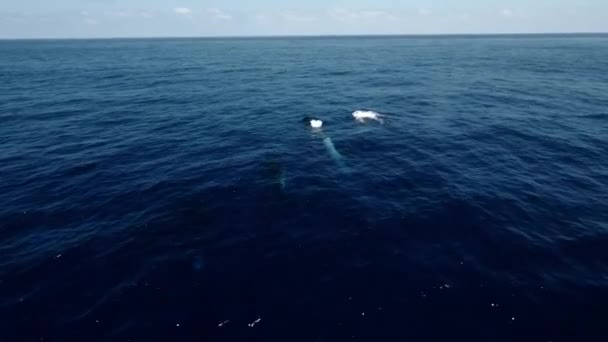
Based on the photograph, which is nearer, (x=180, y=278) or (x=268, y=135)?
(x=180, y=278)

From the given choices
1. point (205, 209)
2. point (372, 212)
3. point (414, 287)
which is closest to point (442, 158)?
point (372, 212)

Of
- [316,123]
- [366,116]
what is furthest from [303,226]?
[366,116]

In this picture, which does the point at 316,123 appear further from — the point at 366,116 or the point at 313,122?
the point at 366,116

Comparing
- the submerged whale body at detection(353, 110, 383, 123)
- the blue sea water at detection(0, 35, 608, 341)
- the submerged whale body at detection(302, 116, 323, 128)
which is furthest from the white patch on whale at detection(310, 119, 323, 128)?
the submerged whale body at detection(353, 110, 383, 123)

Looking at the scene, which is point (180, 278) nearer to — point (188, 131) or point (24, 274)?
point (24, 274)

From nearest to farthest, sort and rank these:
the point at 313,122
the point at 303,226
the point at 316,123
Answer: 1. the point at 303,226
2. the point at 316,123
3. the point at 313,122

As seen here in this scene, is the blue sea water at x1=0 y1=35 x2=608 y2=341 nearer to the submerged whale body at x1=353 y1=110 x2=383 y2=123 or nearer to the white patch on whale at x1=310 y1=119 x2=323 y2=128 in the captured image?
the submerged whale body at x1=353 y1=110 x2=383 y2=123
